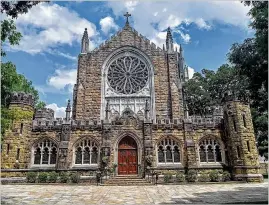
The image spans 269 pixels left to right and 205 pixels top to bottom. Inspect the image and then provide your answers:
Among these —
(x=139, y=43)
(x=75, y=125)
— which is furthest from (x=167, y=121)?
(x=139, y=43)

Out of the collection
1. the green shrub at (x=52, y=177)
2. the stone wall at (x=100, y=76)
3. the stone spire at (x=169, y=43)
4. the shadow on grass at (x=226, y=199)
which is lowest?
the shadow on grass at (x=226, y=199)

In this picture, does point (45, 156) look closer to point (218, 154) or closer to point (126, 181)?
point (126, 181)

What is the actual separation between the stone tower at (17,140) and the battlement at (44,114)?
3803mm

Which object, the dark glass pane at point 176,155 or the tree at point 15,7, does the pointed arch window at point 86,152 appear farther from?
the tree at point 15,7

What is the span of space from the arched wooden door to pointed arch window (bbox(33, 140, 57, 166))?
523 centimetres

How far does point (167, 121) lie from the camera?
20.1 meters

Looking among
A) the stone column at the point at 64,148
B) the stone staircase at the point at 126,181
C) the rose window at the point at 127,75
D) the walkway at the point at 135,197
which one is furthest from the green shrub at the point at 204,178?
the rose window at the point at 127,75

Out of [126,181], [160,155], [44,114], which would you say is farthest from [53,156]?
[160,155]

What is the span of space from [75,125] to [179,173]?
8.92 meters

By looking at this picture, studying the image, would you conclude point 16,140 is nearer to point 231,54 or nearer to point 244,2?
point 231,54

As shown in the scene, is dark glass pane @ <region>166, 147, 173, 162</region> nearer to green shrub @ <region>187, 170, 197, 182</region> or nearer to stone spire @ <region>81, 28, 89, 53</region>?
green shrub @ <region>187, 170, 197, 182</region>

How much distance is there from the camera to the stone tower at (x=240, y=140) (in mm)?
17344

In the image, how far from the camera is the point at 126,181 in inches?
673

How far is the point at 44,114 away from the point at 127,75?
1010 centimetres
